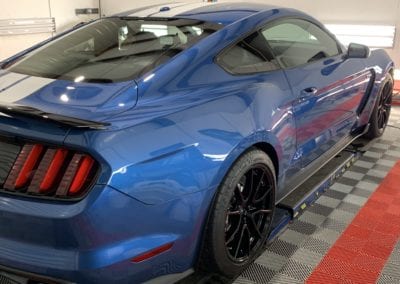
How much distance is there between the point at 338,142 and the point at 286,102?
1.03 metres

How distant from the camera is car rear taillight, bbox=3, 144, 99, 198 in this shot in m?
1.27

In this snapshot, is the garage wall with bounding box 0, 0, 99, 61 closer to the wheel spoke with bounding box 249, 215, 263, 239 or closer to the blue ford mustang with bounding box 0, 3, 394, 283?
the blue ford mustang with bounding box 0, 3, 394, 283

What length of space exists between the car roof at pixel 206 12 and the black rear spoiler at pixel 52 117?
37.4 inches

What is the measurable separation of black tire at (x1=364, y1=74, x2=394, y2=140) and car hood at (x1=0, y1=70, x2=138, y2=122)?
8.18 feet

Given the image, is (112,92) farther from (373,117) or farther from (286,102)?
(373,117)

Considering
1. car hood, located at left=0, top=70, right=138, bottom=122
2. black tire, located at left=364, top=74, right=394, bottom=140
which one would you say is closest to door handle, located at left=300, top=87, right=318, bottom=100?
car hood, located at left=0, top=70, right=138, bottom=122

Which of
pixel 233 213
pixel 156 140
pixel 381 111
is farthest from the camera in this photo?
pixel 381 111

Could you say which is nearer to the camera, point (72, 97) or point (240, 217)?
point (72, 97)

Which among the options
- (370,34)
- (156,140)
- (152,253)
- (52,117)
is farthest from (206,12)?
(370,34)

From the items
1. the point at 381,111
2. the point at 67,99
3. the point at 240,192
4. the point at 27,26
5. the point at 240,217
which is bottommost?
the point at 381,111

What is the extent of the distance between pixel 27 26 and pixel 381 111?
551cm

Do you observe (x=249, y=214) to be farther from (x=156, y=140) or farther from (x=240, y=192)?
(x=156, y=140)

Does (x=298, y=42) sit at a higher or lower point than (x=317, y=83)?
higher

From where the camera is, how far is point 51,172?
1282 mm
